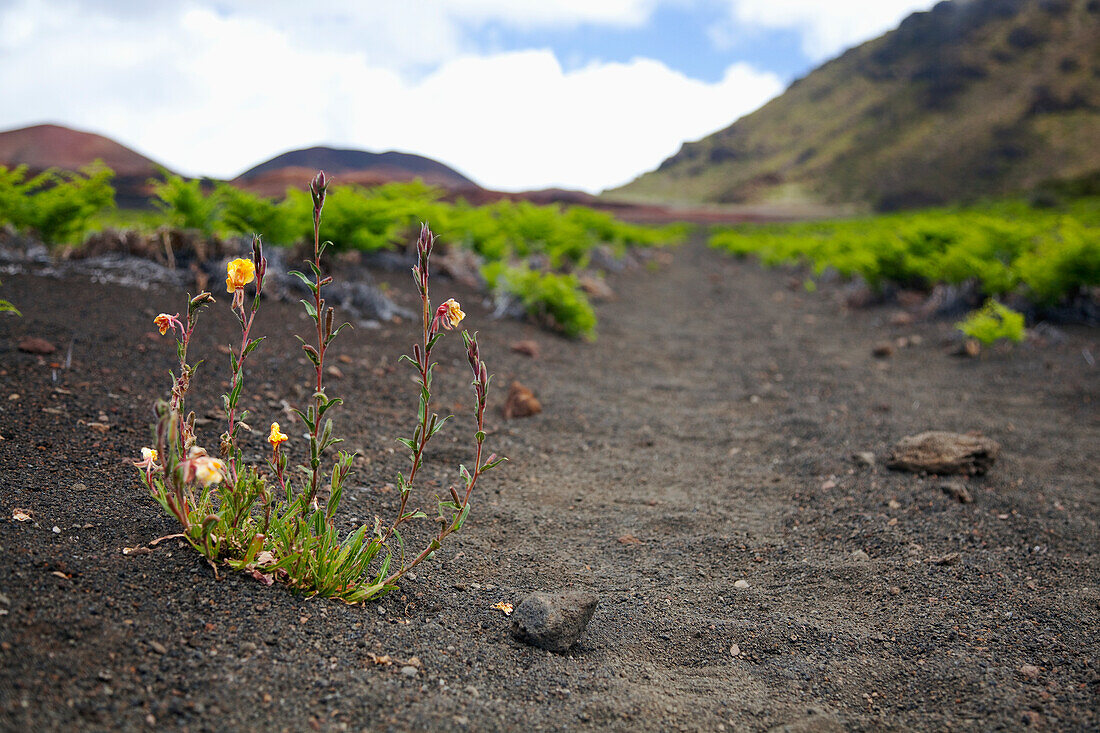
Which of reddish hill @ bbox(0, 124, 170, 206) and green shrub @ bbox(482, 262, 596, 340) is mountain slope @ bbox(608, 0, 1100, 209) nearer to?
green shrub @ bbox(482, 262, 596, 340)

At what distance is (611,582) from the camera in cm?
245

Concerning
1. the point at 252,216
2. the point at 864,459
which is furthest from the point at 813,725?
the point at 252,216

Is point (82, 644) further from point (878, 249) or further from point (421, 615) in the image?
point (878, 249)

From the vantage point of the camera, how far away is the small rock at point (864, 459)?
3.56 metres

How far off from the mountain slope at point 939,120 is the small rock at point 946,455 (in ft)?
203

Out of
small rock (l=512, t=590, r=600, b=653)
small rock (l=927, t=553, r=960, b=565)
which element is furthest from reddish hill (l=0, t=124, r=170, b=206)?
small rock (l=927, t=553, r=960, b=565)

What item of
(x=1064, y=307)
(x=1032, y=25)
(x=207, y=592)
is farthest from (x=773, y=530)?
(x=1032, y=25)

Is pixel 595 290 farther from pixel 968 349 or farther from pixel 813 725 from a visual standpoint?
pixel 813 725

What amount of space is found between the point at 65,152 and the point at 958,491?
6.61 m

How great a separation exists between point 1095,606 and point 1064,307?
5.88 m

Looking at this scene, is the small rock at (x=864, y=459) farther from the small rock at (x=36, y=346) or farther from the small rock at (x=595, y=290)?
the small rock at (x=595, y=290)

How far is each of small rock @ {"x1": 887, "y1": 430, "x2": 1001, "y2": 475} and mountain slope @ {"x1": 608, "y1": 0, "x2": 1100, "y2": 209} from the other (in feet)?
203

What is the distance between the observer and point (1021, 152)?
61.3 m

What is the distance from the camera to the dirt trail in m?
1.58
